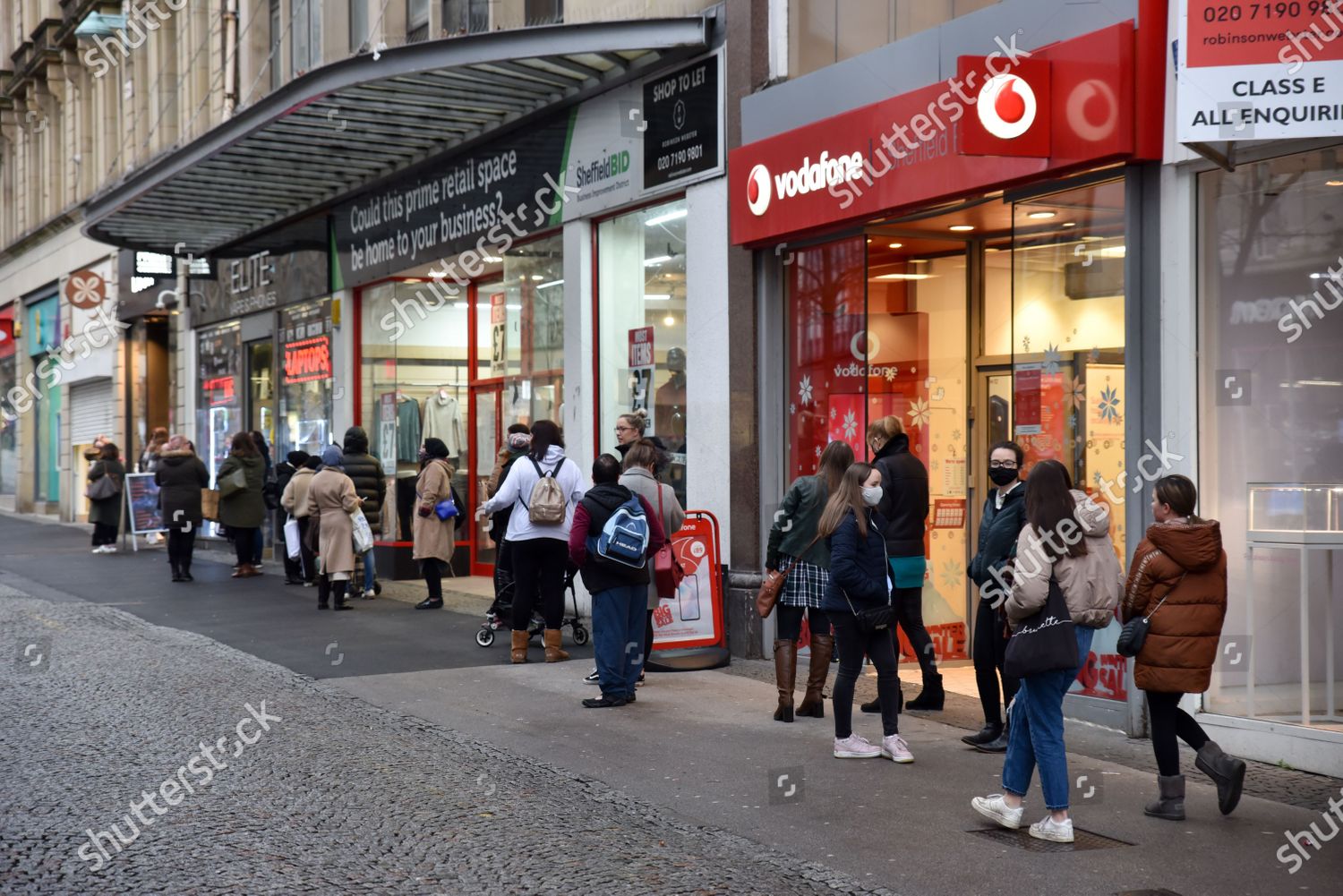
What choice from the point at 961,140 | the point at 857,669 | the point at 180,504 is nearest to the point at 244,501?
the point at 180,504

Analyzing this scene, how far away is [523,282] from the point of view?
15914 millimetres

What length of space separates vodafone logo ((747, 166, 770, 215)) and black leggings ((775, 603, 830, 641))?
3807mm

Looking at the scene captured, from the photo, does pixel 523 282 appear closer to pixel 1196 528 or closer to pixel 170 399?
pixel 1196 528

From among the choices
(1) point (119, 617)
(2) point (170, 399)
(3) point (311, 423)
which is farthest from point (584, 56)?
(2) point (170, 399)

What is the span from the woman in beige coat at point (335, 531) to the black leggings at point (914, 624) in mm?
6791

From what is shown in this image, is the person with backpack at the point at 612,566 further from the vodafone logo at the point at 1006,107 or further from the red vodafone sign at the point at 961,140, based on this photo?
the vodafone logo at the point at 1006,107

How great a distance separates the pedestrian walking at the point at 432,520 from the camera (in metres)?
14.4

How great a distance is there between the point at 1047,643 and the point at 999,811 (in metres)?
0.81

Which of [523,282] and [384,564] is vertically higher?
[523,282]

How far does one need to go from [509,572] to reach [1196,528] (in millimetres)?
6620

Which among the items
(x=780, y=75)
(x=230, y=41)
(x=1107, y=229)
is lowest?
(x=1107, y=229)

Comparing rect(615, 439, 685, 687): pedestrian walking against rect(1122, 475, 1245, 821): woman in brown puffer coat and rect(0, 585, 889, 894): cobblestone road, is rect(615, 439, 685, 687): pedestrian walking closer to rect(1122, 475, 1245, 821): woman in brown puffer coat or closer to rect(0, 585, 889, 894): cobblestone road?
rect(0, 585, 889, 894): cobblestone road

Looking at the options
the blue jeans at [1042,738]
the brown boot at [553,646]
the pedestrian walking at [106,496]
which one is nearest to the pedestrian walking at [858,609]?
the blue jeans at [1042,738]

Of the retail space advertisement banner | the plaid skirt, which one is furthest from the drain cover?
the retail space advertisement banner
